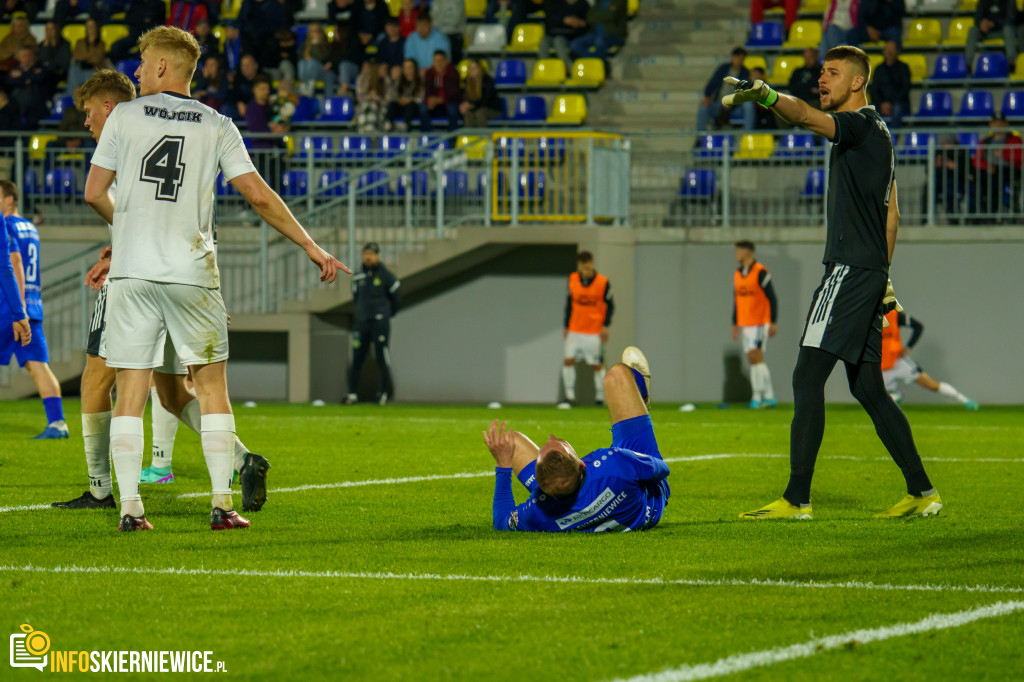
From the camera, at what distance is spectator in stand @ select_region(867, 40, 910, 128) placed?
2061cm

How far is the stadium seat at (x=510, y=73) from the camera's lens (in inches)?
928

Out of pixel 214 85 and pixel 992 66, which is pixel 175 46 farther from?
pixel 214 85

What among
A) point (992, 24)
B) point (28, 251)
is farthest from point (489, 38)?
point (28, 251)

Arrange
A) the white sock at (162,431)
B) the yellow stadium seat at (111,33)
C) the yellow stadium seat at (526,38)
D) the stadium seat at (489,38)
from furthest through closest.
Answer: the yellow stadium seat at (111,33) → the stadium seat at (489,38) → the yellow stadium seat at (526,38) → the white sock at (162,431)

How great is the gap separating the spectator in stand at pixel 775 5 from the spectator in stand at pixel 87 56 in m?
10.9

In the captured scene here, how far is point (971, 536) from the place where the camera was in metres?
6.60

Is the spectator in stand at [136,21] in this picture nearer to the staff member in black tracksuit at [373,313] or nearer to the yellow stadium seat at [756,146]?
the staff member in black tracksuit at [373,313]

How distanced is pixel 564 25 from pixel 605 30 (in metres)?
0.69

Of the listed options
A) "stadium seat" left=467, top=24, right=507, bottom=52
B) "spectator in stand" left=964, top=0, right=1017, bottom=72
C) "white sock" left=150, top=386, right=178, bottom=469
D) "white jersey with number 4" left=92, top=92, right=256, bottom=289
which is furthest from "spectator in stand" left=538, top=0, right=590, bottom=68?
"white jersey with number 4" left=92, top=92, right=256, bottom=289

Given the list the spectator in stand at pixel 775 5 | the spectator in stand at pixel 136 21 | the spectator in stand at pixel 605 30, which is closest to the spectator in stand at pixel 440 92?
the spectator in stand at pixel 605 30

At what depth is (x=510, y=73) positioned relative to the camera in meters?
23.6

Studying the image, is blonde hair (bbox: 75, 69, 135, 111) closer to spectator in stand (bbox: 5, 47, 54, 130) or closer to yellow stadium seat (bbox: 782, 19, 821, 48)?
yellow stadium seat (bbox: 782, 19, 821, 48)

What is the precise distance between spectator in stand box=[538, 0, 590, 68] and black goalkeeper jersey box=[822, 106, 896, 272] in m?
17.2

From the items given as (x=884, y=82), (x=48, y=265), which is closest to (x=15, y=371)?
(x=48, y=265)
